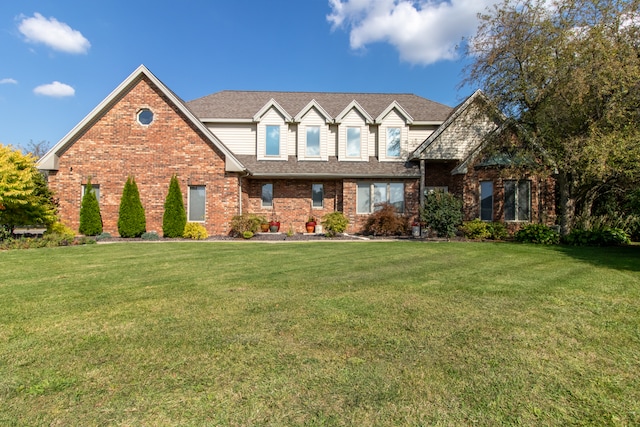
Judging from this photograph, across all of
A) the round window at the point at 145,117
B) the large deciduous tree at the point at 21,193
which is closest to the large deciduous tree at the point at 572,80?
the round window at the point at 145,117

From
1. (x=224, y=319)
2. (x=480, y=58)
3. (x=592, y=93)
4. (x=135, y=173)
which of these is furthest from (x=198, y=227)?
(x=592, y=93)

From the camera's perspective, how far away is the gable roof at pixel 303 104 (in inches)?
752

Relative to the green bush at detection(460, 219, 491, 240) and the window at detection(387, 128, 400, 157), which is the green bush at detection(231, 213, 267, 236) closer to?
the window at detection(387, 128, 400, 157)

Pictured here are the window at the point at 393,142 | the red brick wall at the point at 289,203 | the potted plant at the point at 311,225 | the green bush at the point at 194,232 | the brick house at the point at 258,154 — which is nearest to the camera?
the green bush at the point at 194,232

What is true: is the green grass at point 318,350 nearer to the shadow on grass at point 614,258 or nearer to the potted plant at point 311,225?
the shadow on grass at point 614,258

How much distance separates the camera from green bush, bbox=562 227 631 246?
43.0 ft

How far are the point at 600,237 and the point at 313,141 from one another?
13345 millimetres

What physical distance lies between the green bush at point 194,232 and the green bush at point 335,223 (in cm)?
556

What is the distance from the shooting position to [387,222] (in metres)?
16.3

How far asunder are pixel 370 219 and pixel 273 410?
1510 cm

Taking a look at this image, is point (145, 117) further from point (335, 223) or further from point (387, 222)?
point (387, 222)

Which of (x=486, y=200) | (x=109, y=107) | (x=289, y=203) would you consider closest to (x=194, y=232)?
(x=289, y=203)

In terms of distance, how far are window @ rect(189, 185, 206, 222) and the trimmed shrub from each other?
321 inches

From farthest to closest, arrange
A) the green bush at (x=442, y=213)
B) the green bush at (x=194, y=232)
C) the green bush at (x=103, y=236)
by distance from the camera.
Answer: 1. the green bush at (x=194, y=232)
2. the green bush at (x=103, y=236)
3. the green bush at (x=442, y=213)
